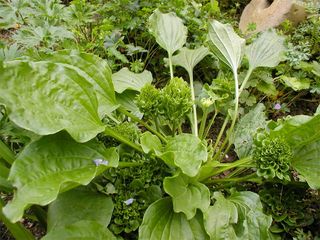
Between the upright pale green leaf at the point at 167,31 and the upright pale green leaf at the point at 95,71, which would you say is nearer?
the upright pale green leaf at the point at 95,71

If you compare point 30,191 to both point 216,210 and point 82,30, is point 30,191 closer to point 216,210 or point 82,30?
point 216,210

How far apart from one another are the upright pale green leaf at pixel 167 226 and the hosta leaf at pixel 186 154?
0.18 metres

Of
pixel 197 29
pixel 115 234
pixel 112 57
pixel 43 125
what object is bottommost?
pixel 115 234

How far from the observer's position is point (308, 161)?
4.63ft

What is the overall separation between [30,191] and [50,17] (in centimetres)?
95

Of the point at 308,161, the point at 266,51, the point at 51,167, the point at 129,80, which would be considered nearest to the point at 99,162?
the point at 51,167

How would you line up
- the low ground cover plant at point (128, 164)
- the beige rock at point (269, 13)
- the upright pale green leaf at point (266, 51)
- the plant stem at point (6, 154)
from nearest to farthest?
the low ground cover plant at point (128, 164) < the plant stem at point (6, 154) < the upright pale green leaf at point (266, 51) < the beige rock at point (269, 13)

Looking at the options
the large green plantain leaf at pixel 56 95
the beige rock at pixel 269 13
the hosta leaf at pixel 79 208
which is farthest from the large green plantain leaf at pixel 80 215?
the beige rock at pixel 269 13

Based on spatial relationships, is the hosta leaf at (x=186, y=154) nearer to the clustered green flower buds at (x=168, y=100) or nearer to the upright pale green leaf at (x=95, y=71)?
the clustered green flower buds at (x=168, y=100)

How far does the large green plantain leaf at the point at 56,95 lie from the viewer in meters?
1.13

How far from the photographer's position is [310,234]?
145cm

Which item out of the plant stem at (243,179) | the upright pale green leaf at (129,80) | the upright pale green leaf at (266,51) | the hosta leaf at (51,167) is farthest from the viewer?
the upright pale green leaf at (266,51)

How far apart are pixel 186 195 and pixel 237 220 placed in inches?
7.6

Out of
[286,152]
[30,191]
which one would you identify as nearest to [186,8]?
[286,152]
